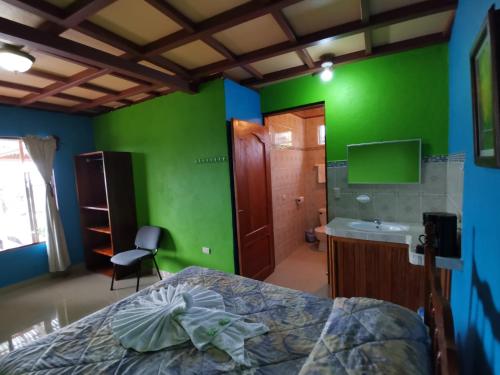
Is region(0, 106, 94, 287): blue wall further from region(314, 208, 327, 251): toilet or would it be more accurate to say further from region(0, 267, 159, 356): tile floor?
region(314, 208, 327, 251): toilet

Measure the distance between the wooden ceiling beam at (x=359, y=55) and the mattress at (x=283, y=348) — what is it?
2151 mm

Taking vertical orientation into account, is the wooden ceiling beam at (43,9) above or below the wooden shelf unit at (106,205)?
above

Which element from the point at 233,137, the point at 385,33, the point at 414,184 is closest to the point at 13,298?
the point at 233,137

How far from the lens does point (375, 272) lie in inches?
84.3

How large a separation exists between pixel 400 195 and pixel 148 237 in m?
3.03

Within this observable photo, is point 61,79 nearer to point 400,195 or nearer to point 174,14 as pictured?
point 174,14

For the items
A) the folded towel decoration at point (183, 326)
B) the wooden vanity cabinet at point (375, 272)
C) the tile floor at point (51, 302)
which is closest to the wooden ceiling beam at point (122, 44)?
the folded towel decoration at point (183, 326)

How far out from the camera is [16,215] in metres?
3.33

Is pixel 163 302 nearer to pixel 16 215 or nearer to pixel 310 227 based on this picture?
pixel 16 215

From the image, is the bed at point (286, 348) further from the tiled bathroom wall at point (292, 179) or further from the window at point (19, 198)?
the window at point (19, 198)

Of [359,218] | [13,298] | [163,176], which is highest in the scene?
[163,176]

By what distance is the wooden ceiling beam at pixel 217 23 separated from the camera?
153cm

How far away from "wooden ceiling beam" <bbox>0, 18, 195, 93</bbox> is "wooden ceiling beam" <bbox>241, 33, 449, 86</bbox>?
1.19 meters

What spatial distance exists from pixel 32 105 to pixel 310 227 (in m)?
4.72
